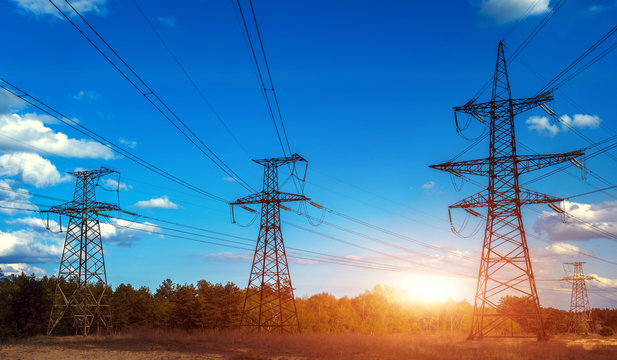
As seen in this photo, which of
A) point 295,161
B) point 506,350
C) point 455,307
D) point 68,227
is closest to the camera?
point 506,350

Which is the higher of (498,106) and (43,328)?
(498,106)

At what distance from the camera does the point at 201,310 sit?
66562 mm

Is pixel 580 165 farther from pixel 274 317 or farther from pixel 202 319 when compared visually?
pixel 202 319

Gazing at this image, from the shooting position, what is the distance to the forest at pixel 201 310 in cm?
5319

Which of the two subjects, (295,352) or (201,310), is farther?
(201,310)

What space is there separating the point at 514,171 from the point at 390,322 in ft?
214

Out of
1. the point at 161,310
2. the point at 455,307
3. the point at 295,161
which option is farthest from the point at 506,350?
the point at 455,307

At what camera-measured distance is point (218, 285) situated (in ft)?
247

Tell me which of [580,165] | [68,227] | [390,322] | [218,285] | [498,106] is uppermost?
[498,106]

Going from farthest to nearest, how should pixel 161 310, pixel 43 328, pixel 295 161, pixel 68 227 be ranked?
1. pixel 161 310
2. pixel 43 328
3. pixel 68 227
4. pixel 295 161

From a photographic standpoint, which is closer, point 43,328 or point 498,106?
point 498,106

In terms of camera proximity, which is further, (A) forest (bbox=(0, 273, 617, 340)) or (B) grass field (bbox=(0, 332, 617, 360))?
(A) forest (bbox=(0, 273, 617, 340))

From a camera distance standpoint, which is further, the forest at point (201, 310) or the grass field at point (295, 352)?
the forest at point (201, 310)

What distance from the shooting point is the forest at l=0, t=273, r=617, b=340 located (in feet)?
174
